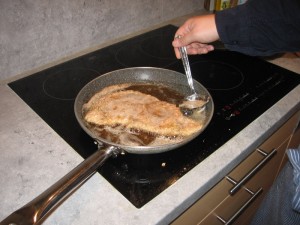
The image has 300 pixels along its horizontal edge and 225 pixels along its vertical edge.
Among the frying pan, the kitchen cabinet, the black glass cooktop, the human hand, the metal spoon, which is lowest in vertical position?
the kitchen cabinet

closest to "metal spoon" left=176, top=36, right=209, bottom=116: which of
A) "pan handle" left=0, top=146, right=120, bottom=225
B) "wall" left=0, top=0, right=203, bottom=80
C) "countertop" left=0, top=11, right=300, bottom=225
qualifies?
"countertop" left=0, top=11, right=300, bottom=225

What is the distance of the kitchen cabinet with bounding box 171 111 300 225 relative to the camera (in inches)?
26.2

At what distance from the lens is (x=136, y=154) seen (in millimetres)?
648

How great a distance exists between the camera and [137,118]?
2.37 ft

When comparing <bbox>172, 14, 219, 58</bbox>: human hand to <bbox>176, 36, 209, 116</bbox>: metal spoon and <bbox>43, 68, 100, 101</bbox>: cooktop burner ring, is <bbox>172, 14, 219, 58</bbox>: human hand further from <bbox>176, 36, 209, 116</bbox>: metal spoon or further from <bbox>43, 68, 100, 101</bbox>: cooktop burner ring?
<bbox>43, 68, 100, 101</bbox>: cooktop burner ring

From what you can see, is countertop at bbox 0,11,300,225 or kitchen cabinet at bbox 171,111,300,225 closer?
countertop at bbox 0,11,300,225

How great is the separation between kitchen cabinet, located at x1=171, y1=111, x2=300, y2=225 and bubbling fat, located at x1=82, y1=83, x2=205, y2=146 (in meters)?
0.16

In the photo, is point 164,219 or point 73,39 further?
point 73,39

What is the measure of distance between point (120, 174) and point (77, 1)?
657mm

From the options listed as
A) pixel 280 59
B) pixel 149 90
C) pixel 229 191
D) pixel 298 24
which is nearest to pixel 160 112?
pixel 149 90

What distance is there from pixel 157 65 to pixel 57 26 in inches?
14.4

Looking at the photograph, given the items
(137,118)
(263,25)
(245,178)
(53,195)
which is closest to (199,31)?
(263,25)

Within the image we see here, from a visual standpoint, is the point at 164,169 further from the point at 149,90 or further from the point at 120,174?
the point at 149,90

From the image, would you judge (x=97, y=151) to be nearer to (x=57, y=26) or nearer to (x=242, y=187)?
(x=242, y=187)
